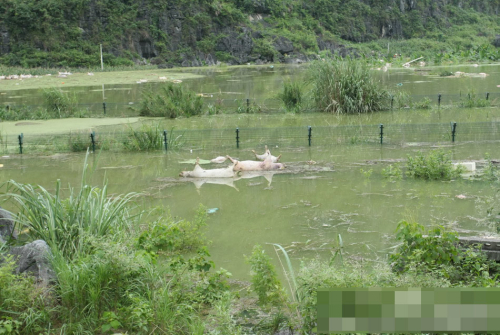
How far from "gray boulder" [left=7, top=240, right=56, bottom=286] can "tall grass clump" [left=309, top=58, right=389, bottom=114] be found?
13612mm

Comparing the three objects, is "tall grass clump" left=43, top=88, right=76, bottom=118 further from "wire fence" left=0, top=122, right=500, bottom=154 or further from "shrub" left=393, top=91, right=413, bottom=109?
"shrub" left=393, top=91, right=413, bottom=109

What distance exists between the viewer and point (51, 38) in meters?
50.2

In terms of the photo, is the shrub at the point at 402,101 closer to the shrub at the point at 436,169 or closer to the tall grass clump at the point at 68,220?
the shrub at the point at 436,169

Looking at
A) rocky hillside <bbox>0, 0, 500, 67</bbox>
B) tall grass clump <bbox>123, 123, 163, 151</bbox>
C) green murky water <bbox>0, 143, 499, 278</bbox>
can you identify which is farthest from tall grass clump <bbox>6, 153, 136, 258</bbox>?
rocky hillside <bbox>0, 0, 500, 67</bbox>

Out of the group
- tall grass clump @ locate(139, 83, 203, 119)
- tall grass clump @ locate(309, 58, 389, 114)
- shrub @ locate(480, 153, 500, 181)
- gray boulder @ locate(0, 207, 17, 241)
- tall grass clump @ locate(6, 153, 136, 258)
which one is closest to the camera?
tall grass clump @ locate(6, 153, 136, 258)

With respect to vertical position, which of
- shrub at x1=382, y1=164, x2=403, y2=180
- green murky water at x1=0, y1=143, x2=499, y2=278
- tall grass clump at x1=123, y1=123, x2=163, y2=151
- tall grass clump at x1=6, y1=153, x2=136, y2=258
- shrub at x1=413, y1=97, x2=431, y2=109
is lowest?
green murky water at x1=0, y1=143, x2=499, y2=278

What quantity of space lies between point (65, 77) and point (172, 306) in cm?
3582

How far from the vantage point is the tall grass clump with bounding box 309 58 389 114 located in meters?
17.0

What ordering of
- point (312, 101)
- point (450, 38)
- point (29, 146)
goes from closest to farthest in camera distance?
1. point (29, 146)
2. point (312, 101)
3. point (450, 38)

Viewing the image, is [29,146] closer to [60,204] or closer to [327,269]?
[60,204]

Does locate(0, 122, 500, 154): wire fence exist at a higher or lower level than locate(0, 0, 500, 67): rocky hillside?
lower

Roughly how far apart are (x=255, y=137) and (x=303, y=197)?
579 centimetres

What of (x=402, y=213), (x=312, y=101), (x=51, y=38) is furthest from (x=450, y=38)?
(x=402, y=213)

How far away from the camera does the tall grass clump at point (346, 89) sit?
17016 millimetres
